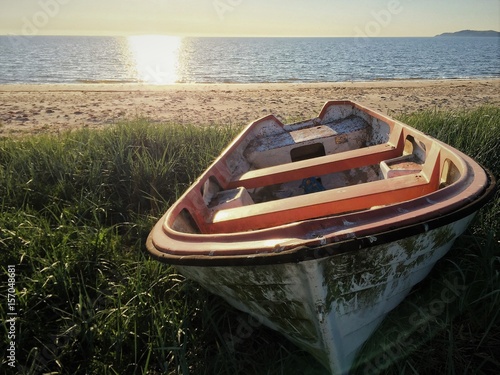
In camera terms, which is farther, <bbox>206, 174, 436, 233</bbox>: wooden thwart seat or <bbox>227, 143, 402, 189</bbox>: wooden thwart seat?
<bbox>227, 143, 402, 189</bbox>: wooden thwart seat

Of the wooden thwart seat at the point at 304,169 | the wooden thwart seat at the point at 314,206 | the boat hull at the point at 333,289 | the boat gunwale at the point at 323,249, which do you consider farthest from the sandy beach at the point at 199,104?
the boat gunwale at the point at 323,249

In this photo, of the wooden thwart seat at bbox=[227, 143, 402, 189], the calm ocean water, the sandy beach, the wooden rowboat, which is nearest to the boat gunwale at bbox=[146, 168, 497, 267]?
the wooden rowboat

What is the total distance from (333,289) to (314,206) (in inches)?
29.2

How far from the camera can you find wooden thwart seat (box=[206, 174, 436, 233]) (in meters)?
2.35

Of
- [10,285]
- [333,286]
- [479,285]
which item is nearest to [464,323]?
[479,285]

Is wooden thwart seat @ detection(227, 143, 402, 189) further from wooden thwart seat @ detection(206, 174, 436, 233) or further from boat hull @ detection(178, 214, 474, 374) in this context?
boat hull @ detection(178, 214, 474, 374)

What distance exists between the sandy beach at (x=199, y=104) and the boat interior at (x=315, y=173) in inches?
144

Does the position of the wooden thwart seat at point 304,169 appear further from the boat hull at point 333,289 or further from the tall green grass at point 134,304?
the boat hull at point 333,289

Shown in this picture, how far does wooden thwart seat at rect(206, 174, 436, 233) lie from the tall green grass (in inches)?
21.5

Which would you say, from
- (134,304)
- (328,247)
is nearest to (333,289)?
(328,247)

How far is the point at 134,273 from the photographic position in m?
2.79

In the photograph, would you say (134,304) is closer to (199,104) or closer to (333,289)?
(333,289)

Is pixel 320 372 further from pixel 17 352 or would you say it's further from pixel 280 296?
pixel 17 352

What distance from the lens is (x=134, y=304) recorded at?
8.20ft
